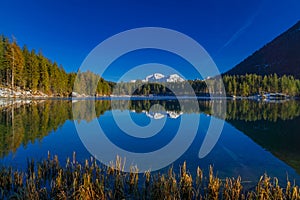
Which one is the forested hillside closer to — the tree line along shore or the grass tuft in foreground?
the tree line along shore

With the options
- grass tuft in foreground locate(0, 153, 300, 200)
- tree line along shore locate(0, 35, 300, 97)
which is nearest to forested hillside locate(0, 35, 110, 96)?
tree line along shore locate(0, 35, 300, 97)

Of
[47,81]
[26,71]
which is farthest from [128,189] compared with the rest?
[47,81]

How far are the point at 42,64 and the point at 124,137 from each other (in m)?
85.0

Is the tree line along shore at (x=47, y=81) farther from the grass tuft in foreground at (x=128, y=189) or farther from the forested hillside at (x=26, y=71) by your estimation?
the grass tuft in foreground at (x=128, y=189)

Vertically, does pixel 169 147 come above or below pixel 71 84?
below

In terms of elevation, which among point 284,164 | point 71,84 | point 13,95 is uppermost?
point 71,84

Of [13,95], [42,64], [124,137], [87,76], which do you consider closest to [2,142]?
[124,137]

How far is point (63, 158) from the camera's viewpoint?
13.9 m

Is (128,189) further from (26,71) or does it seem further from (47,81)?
(47,81)

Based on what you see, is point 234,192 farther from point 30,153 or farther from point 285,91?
point 285,91

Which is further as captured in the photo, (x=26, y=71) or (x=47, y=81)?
(x=47, y=81)

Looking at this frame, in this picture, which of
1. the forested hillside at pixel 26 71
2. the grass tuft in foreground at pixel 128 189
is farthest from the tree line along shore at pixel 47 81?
the grass tuft in foreground at pixel 128 189

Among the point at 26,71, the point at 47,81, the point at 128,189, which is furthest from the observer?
the point at 47,81

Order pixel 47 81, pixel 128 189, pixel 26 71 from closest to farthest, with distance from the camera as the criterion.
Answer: pixel 128 189
pixel 26 71
pixel 47 81
